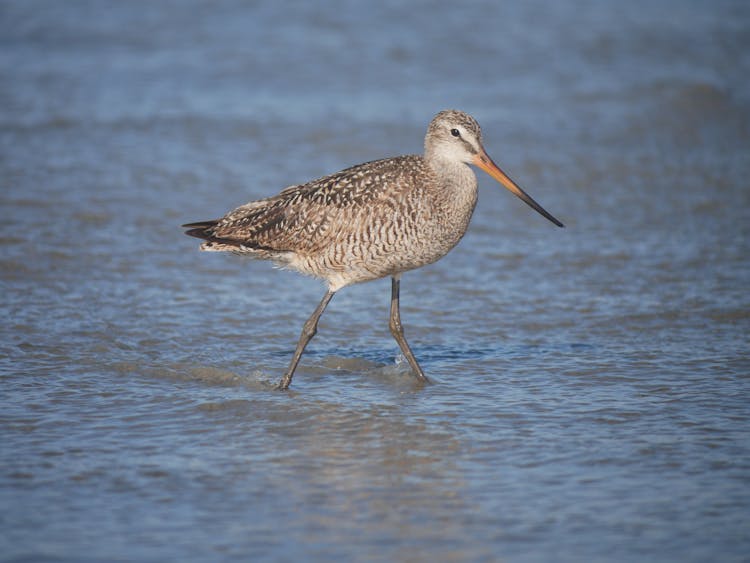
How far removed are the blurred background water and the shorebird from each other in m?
0.67

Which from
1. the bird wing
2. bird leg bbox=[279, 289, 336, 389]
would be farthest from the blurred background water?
the bird wing

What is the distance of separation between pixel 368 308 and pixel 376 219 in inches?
68.8

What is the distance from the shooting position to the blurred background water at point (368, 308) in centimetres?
470

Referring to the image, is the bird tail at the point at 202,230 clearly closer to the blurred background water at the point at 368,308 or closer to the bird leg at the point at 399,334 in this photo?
the blurred background water at the point at 368,308

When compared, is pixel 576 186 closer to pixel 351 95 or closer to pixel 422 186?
pixel 351 95

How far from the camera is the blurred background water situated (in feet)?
15.4

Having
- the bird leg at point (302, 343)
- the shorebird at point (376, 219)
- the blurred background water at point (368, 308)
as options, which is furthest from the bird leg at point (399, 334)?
the bird leg at point (302, 343)

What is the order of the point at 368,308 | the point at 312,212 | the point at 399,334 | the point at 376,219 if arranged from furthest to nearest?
the point at 368,308 < the point at 399,334 < the point at 312,212 < the point at 376,219

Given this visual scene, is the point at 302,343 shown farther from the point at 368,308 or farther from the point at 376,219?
the point at 368,308

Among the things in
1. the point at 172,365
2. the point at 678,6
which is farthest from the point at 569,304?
the point at 678,6

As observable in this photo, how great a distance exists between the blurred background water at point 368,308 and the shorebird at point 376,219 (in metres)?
0.67

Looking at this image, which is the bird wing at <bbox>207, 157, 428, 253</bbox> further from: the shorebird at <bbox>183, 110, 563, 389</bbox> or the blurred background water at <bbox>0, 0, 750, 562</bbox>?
the blurred background water at <bbox>0, 0, 750, 562</bbox>

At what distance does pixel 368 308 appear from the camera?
8.11 meters

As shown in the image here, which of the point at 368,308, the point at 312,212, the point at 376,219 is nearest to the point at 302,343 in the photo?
the point at 312,212
